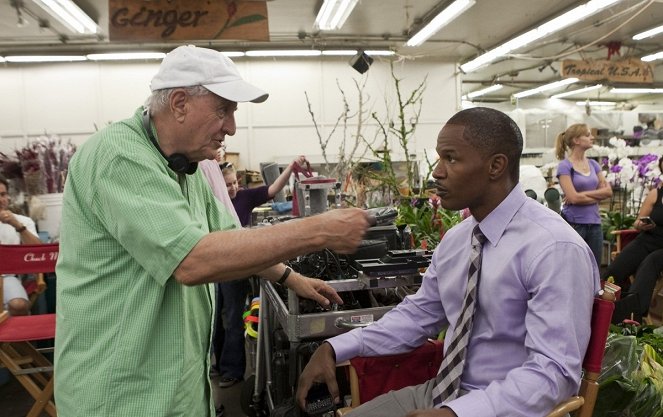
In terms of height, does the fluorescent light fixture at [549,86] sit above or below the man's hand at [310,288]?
above

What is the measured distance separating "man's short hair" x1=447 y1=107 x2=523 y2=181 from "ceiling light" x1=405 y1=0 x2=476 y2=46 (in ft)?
17.3

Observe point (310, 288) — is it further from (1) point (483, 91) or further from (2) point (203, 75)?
(1) point (483, 91)

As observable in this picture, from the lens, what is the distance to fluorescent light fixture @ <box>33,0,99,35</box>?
245 inches

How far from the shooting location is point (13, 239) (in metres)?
4.13

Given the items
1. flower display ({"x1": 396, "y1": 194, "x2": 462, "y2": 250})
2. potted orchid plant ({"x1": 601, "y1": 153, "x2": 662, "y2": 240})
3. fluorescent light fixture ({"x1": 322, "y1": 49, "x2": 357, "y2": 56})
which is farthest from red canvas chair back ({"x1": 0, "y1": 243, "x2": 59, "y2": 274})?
fluorescent light fixture ({"x1": 322, "y1": 49, "x2": 357, "y2": 56})

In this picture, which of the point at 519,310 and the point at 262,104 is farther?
the point at 262,104

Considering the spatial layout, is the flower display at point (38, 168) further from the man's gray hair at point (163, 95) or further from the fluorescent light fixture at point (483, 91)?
the fluorescent light fixture at point (483, 91)

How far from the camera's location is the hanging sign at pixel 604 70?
25.7 ft

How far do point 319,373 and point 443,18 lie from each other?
6.40 meters

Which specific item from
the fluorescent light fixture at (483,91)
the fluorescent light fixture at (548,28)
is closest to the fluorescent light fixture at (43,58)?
the fluorescent light fixture at (548,28)

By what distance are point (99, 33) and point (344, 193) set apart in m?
5.89

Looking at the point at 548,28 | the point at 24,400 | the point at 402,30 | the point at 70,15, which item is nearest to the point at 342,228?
the point at 24,400

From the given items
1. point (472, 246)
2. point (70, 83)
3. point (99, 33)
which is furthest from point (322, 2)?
point (472, 246)

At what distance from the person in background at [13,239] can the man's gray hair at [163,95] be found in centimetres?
303
